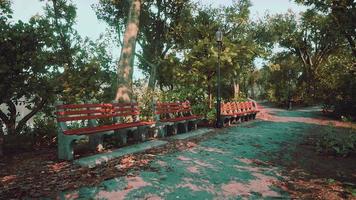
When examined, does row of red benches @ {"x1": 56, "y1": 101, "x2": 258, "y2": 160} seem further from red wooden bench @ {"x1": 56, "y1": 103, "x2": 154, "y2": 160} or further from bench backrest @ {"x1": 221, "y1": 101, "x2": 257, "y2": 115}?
bench backrest @ {"x1": 221, "y1": 101, "x2": 257, "y2": 115}

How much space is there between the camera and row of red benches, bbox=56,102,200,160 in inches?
245

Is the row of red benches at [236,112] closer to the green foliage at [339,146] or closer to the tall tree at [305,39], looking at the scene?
the green foliage at [339,146]

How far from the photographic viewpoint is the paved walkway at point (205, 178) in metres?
4.64

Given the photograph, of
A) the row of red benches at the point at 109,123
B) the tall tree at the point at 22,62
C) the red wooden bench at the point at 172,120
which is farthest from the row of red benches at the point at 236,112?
the tall tree at the point at 22,62

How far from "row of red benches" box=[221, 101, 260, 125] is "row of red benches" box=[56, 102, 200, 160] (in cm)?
248

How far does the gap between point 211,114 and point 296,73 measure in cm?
3794

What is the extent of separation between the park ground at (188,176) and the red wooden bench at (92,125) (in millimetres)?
484

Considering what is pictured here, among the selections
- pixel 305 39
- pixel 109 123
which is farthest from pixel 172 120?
pixel 305 39

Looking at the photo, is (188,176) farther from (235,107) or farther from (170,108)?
(235,107)

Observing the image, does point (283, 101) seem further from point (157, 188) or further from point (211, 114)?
point (157, 188)

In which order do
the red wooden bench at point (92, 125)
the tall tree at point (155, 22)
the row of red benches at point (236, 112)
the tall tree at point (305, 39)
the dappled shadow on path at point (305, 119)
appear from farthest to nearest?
the tall tree at point (305, 39)
the tall tree at point (155, 22)
the dappled shadow on path at point (305, 119)
the row of red benches at point (236, 112)
the red wooden bench at point (92, 125)

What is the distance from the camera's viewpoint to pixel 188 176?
5562 millimetres

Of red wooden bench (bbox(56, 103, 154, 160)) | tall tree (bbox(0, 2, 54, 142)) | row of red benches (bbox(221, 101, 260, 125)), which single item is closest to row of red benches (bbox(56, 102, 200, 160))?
red wooden bench (bbox(56, 103, 154, 160))

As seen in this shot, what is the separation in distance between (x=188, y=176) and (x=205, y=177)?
0.30 metres
